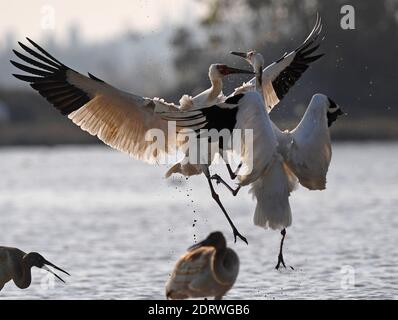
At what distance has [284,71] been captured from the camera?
33.2ft

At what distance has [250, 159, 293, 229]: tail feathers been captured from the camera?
26.3 ft

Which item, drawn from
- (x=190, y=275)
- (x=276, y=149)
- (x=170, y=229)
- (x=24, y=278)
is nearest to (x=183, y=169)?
(x=276, y=149)

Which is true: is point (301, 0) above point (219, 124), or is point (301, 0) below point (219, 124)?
above

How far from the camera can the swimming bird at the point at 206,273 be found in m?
7.20

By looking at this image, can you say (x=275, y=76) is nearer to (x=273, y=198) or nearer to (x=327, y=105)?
(x=327, y=105)

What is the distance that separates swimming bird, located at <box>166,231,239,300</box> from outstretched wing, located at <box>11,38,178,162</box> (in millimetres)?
1748

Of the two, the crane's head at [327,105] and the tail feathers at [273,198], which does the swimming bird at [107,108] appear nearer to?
the tail feathers at [273,198]

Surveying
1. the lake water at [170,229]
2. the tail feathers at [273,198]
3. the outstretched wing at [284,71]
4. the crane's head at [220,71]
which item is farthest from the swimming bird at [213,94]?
the lake water at [170,229]

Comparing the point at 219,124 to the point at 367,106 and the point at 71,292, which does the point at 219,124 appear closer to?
the point at 71,292

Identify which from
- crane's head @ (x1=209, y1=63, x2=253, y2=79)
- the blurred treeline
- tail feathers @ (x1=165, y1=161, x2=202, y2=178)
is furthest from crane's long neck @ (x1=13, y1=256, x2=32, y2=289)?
the blurred treeline

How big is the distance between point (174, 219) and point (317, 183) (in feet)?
21.2

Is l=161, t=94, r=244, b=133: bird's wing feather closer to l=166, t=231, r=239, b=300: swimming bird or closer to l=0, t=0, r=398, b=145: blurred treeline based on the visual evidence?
l=166, t=231, r=239, b=300: swimming bird

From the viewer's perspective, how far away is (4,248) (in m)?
8.26

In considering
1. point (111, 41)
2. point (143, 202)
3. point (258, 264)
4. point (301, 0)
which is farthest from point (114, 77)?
point (258, 264)
